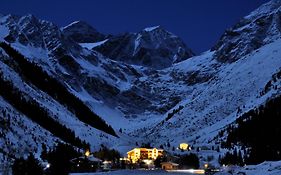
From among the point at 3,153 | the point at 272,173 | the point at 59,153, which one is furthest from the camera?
the point at 3,153

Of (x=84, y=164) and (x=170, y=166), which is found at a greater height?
(x=170, y=166)

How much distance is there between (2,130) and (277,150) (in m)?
66.8

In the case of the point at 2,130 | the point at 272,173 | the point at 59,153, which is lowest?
the point at 272,173

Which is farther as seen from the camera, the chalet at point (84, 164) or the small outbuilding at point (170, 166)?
the small outbuilding at point (170, 166)

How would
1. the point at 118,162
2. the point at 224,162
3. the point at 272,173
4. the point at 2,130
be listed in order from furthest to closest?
the point at 118,162 → the point at 224,162 → the point at 2,130 → the point at 272,173

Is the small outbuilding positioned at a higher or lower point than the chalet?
higher

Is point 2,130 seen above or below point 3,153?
above

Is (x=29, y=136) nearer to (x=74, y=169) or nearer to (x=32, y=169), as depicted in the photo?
(x=74, y=169)

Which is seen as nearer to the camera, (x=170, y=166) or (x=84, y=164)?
(x=84, y=164)

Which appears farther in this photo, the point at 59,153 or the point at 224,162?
the point at 224,162

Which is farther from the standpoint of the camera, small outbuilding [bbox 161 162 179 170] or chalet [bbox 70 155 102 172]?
small outbuilding [bbox 161 162 179 170]

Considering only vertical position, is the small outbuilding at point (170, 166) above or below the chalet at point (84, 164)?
above

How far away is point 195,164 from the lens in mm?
198500

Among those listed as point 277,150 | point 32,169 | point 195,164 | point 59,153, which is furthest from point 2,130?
point 195,164
